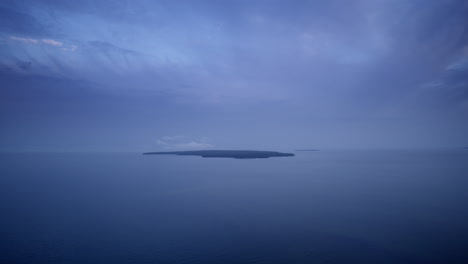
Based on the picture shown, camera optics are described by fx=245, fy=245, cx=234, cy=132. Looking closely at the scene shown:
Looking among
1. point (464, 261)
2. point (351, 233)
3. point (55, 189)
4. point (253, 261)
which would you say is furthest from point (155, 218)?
point (55, 189)

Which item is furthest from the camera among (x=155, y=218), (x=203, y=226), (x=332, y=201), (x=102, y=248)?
(x=332, y=201)

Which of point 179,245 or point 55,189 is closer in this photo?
point 179,245

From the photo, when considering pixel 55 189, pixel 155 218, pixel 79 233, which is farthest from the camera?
pixel 55 189

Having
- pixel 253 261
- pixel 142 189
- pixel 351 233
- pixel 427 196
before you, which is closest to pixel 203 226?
pixel 253 261

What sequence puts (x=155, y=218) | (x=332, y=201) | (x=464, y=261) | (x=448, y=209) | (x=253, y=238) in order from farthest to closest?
(x=332, y=201) → (x=448, y=209) → (x=155, y=218) → (x=253, y=238) → (x=464, y=261)

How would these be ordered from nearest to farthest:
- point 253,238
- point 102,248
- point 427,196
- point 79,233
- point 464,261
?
point 464,261 → point 102,248 → point 253,238 → point 79,233 → point 427,196

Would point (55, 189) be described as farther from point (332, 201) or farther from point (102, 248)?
point (332, 201)

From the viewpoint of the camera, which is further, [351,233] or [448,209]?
[448,209]

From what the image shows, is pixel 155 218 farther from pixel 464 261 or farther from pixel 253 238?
pixel 464 261
